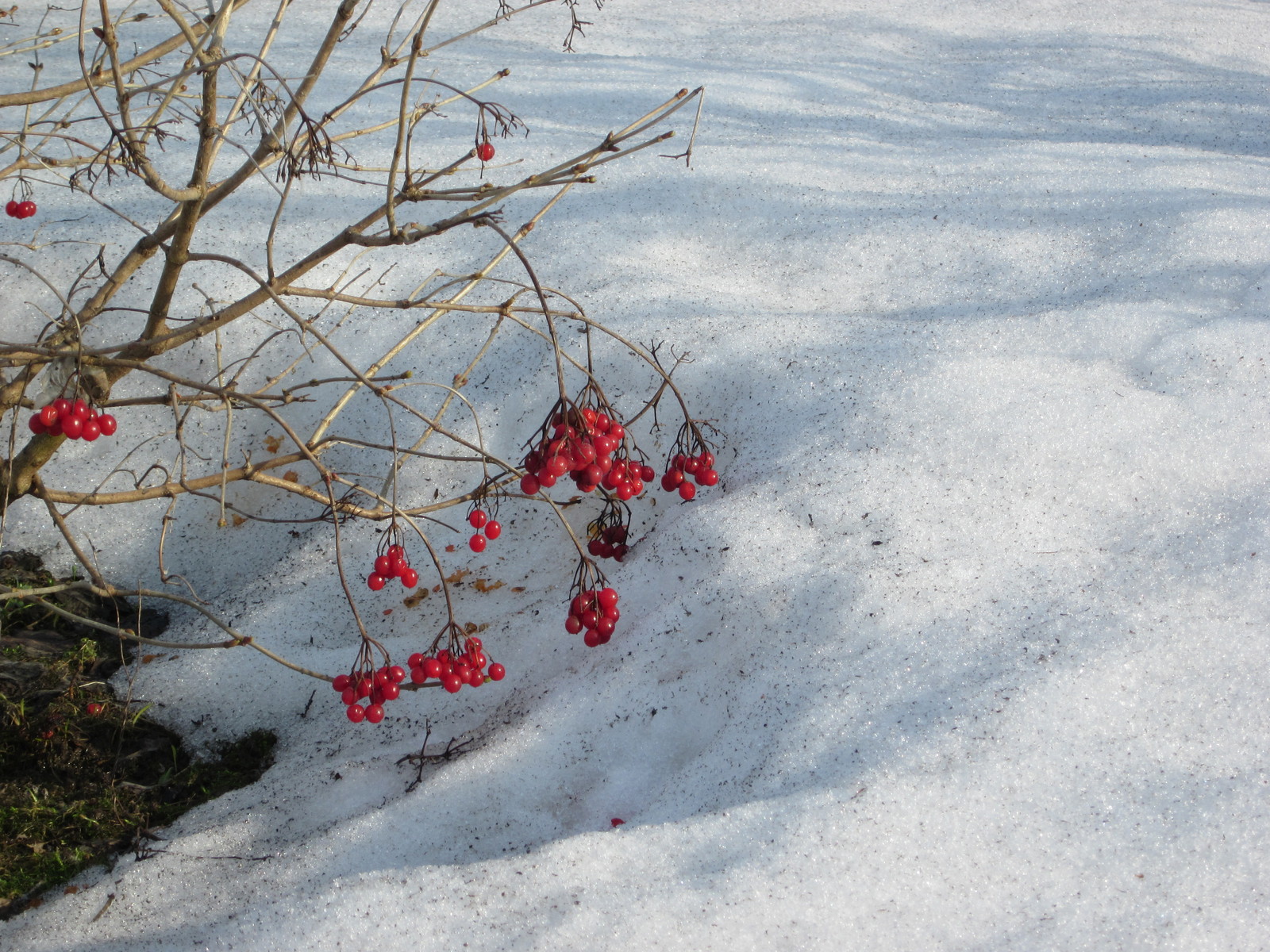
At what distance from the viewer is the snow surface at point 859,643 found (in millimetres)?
1286

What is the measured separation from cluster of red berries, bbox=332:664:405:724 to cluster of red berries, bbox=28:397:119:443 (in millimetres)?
532

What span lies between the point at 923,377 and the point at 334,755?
4.91 feet

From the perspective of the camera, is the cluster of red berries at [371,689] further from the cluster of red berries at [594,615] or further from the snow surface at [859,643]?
the cluster of red berries at [594,615]

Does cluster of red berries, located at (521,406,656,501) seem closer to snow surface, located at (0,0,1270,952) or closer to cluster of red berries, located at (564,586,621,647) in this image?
cluster of red berries, located at (564,586,621,647)

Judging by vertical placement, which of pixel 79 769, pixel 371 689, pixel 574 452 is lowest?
pixel 79 769

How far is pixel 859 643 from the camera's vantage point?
64.0 inches

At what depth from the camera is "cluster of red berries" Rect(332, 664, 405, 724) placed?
5.12 ft

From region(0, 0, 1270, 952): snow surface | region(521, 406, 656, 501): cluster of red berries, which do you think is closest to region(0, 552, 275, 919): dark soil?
region(0, 0, 1270, 952): snow surface

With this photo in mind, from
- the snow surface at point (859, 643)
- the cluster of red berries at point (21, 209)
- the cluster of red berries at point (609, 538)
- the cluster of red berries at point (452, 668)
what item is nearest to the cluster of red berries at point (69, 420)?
the cluster of red berries at point (452, 668)

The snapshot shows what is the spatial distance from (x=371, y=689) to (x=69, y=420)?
2.01ft

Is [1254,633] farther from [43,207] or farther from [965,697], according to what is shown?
[43,207]

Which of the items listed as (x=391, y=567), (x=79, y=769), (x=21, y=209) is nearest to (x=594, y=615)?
(x=391, y=567)

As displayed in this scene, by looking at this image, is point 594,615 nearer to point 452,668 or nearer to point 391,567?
point 452,668

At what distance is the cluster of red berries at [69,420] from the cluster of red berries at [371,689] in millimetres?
532
